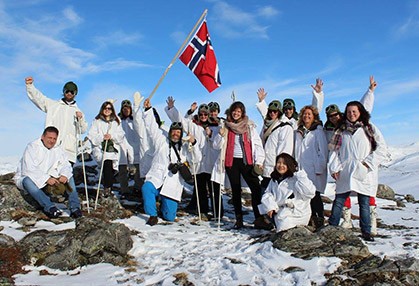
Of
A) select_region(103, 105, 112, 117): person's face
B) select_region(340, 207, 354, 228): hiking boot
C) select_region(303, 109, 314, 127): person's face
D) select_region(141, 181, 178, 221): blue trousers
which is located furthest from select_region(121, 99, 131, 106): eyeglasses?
select_region(340, 207, 354, 228): hiking boot

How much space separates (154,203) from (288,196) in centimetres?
331

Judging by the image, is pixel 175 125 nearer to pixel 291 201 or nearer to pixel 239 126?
pixel 239 126

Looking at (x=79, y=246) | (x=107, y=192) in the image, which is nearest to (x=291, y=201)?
(x=79, y=246)

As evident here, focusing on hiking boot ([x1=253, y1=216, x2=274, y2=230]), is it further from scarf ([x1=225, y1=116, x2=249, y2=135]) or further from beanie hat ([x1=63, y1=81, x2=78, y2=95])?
beanie hat ([x1=63, y1=81, x2=78, y2=95])

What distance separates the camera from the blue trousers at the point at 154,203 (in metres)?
8.96

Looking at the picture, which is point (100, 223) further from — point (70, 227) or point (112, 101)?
point (112, 101)

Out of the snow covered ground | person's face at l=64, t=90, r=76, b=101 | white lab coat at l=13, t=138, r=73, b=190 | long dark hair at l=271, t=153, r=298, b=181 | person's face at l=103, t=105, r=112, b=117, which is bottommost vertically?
the snow covered ground

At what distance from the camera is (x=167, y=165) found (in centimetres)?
946

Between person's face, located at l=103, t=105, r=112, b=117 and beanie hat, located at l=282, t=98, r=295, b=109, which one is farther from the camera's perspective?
person's face, located at l=103, t=105, r=112, b=117

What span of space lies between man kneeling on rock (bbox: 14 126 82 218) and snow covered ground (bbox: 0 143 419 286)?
2.07 feet

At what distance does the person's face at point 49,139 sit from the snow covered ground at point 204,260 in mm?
1770

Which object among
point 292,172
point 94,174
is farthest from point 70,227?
point 94,174

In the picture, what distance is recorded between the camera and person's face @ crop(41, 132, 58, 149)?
8.56 metres

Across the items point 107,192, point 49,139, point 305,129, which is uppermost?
point 49,139
